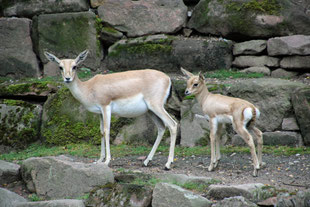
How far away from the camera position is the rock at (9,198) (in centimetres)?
670

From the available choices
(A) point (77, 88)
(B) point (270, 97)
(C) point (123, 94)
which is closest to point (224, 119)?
(C) point (123, 94)

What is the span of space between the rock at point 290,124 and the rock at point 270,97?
99mm

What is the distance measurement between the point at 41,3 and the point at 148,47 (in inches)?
130

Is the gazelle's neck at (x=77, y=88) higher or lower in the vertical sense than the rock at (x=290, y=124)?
higher

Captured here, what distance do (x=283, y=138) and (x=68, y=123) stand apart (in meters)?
A: 4.74

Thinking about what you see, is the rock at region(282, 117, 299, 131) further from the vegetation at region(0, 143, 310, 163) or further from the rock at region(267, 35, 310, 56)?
the rock at region(267, 35, 310, 56)

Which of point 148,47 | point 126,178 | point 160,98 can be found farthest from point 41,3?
point 126,178

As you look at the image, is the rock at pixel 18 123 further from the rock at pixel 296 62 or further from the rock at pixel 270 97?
the rock at pixel 296 62

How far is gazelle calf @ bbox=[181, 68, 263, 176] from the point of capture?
719 centimetres

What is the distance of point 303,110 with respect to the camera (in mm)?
9078

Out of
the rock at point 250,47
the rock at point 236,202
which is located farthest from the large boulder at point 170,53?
the rock at point 236,202

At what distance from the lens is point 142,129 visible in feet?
33.0

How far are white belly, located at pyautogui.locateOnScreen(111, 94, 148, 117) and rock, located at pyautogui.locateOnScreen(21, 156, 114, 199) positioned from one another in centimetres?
143

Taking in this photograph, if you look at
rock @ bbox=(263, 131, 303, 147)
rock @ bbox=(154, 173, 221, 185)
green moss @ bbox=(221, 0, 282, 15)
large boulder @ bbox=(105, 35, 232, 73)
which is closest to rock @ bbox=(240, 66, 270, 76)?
large boulder @ bbox=(105, 35, 232, 73)
